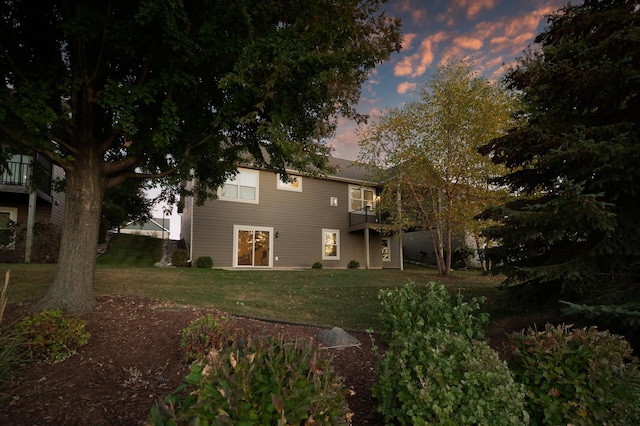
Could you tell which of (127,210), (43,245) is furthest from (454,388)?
(127,210)

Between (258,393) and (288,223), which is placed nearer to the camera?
(258,393)

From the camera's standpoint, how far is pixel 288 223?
18094mm

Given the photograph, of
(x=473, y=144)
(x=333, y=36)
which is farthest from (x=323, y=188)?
(x=333, y=36)

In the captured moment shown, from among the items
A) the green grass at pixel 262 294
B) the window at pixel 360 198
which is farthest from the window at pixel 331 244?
the green grass at pixel 262 294

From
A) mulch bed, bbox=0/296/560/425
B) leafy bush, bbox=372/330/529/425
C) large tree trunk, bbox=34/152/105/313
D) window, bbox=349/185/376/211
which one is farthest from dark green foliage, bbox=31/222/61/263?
leafy bush, bbox=372/330/529/425

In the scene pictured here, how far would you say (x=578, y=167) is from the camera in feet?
15.1

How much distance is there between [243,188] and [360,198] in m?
7.57

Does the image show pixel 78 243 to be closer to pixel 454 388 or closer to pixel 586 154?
pixel 454 388

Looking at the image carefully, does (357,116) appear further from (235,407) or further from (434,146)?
(434,146)

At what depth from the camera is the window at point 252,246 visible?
16719mm

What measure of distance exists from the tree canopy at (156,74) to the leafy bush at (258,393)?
13.0 feet

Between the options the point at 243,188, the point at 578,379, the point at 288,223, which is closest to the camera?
the point at 578,379

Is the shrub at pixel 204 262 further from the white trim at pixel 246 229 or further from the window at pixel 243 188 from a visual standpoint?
the window at pixel 243 188

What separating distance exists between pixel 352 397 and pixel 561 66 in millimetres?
4927
